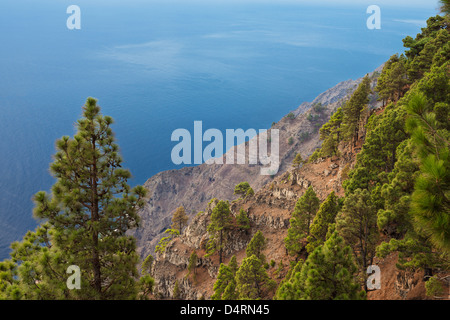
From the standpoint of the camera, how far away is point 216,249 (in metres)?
49.2

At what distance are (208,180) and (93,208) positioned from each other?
131158 mm

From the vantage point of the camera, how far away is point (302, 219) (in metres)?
34.5

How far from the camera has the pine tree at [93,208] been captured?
499 inches

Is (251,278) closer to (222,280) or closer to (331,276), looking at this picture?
(222,280)

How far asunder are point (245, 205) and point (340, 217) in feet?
107

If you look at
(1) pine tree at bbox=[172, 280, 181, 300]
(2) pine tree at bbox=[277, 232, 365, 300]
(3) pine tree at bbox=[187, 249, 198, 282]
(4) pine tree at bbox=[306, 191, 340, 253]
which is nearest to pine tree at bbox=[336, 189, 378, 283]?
(4) pine tree at bbox=[306, 191, 340, 253]

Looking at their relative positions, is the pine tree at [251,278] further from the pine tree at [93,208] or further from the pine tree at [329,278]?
the pine tree at [93,208]

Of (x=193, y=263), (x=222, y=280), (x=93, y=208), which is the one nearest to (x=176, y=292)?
(x=193, y=263)

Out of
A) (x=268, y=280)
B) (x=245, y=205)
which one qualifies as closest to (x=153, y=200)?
(x=245, y=205)

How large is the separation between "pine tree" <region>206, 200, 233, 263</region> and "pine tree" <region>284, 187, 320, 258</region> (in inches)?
558

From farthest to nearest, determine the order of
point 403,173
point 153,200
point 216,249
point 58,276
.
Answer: point 153,200, point 216,249, point 403,173, point 58,276

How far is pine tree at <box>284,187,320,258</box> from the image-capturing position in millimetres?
34000

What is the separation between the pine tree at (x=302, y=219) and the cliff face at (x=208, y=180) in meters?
89.9
